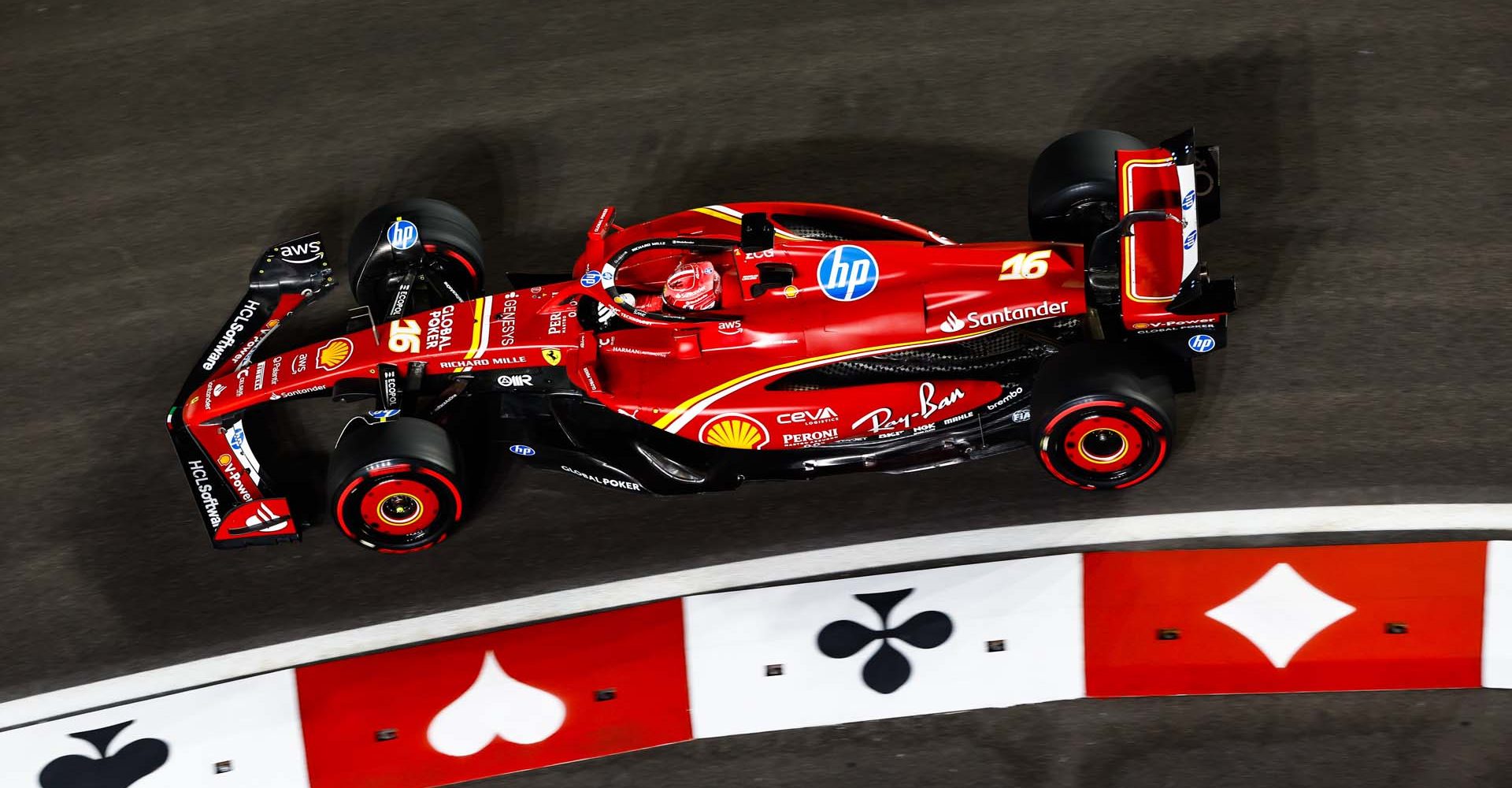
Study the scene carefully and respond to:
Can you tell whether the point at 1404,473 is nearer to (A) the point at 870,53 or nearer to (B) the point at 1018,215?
(B) the point at 1018,215

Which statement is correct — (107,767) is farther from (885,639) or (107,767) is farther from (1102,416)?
(1102,416)

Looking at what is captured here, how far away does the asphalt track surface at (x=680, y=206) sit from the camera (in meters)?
7.93

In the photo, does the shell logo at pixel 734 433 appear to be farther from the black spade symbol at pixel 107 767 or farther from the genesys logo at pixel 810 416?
the black spade symbol at pixel 107 767

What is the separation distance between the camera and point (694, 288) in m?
7.33

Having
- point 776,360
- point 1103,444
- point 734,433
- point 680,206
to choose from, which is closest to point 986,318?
point 1103,444

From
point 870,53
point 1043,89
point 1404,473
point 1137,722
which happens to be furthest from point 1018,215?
point 1137,722

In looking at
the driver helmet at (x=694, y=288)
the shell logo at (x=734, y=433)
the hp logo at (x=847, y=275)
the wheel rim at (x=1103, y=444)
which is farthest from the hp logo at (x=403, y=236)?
the wheel rim at (x=1103, y=444)

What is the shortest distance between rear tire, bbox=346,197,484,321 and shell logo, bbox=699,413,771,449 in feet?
5.99

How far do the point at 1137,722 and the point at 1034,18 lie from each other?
16.3 feet

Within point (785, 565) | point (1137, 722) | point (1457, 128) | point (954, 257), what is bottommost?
point (1137, 722)

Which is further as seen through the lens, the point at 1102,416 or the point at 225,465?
the point at 225,465

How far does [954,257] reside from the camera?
755 cm

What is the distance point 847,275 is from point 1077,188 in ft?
4.51

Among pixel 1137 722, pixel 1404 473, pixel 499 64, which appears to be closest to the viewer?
pixel 1137 722
